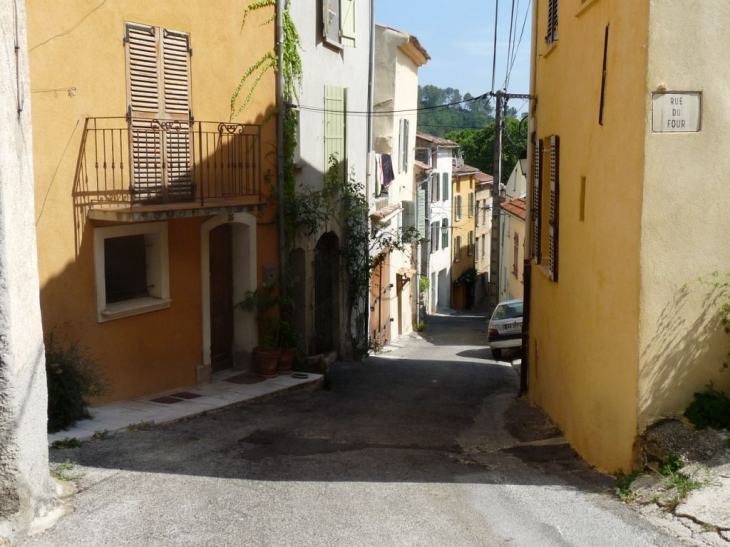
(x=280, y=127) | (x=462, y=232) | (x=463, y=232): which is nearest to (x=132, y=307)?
(x=280, y=127)

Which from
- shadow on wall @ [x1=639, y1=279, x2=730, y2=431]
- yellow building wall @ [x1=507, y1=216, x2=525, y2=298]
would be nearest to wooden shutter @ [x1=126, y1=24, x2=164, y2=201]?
shadow on wall @ [x1=639, y1=279, x2=730, y2=431]

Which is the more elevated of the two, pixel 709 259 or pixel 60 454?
pixel 709 259

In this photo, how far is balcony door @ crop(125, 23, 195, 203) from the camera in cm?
1085

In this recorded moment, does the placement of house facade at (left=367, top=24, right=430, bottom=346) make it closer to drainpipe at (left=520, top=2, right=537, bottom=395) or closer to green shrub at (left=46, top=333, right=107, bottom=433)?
drainpipe at (left=520, top=2, right=537, bottom=395)

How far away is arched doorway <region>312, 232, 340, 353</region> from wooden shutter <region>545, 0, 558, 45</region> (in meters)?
6.86

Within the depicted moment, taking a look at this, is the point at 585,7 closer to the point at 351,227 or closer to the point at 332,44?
the point at 332,44

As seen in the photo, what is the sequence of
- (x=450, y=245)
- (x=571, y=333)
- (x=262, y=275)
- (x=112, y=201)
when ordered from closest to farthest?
(x=571, y=333), (x=112, y=201), (x=262, y=275), (x=450, y=245)

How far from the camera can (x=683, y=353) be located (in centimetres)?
668

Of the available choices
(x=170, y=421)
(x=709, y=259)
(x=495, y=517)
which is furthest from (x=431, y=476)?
(x=170, y=421)

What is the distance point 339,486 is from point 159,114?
20.7 feet

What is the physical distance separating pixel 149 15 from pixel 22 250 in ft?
21.4

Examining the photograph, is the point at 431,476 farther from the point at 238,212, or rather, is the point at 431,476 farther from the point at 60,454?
the point at 238,212

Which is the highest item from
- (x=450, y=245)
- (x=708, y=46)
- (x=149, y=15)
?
(x=149, y=15)

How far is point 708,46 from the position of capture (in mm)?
6516
